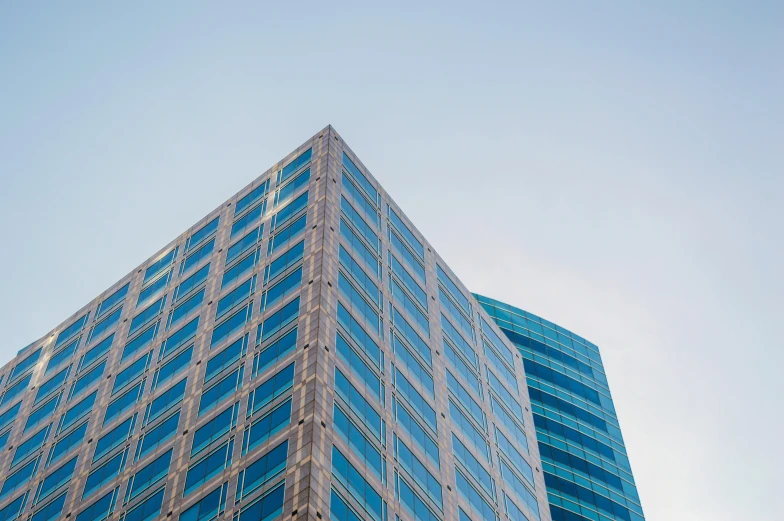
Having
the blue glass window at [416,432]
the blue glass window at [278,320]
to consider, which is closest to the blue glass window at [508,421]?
the blue glass window at [416,432]

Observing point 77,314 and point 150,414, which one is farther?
point 77,314

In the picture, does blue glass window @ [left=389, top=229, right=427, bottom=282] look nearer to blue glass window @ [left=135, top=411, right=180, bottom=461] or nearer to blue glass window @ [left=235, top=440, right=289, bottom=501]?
blue glass window @ [left=135, top=411, right=180, bottom=461]

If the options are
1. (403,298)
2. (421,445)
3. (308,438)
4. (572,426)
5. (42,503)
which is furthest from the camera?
(572,426)

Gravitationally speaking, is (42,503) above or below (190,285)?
below

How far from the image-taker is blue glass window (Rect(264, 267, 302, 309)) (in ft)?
246

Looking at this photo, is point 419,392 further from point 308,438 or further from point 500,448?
point 308,438

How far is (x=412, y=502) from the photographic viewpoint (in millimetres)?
69000

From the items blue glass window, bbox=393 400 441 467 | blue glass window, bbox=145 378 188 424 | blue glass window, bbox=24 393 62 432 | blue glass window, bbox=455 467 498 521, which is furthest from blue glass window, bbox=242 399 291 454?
blue glass window, bbox=24 393 62 432

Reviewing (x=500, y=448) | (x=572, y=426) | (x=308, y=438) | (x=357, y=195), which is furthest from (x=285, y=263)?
(x=572, y=426)

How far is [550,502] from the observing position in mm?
100188

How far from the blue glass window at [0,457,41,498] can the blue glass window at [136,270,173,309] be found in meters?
16.3

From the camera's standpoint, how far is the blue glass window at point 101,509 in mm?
72938

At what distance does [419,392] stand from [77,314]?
40192 mm

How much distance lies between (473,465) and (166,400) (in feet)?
78.2
